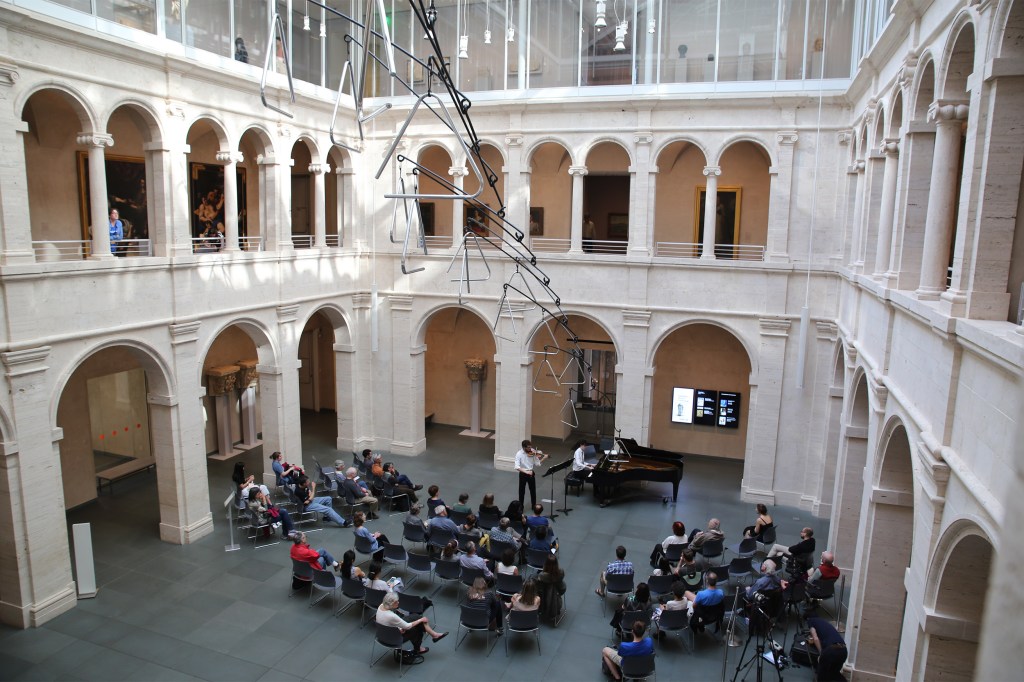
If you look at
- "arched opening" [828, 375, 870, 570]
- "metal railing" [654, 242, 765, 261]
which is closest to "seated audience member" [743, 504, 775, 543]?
"arched opening" [828, 375, 870, 570]

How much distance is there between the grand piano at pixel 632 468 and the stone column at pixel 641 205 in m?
5.23

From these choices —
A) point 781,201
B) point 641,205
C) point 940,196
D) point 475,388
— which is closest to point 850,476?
point 940,196

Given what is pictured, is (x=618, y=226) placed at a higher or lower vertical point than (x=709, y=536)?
higher

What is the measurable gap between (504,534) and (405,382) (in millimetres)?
8952

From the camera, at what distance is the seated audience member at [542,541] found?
1435 cm

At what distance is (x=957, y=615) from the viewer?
7.67 meters

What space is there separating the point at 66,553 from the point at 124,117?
10.2 meters

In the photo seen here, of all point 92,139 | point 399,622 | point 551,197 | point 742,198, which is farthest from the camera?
point 551,197

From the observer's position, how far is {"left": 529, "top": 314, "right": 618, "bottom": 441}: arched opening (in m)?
23.8

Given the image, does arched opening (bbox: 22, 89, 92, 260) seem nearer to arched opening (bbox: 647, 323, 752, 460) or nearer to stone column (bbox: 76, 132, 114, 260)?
stone column (bbox: 76, 132, 114, 260)

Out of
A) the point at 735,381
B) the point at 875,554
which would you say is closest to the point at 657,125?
the point at 735,381

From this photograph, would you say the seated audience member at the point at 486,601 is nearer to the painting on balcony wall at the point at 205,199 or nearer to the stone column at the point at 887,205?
the stone column at the point at 887,205

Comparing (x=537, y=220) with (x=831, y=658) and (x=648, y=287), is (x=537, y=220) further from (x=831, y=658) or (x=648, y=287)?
(x=831, y=658)

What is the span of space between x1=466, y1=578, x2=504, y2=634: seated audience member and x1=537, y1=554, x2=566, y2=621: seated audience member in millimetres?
850
